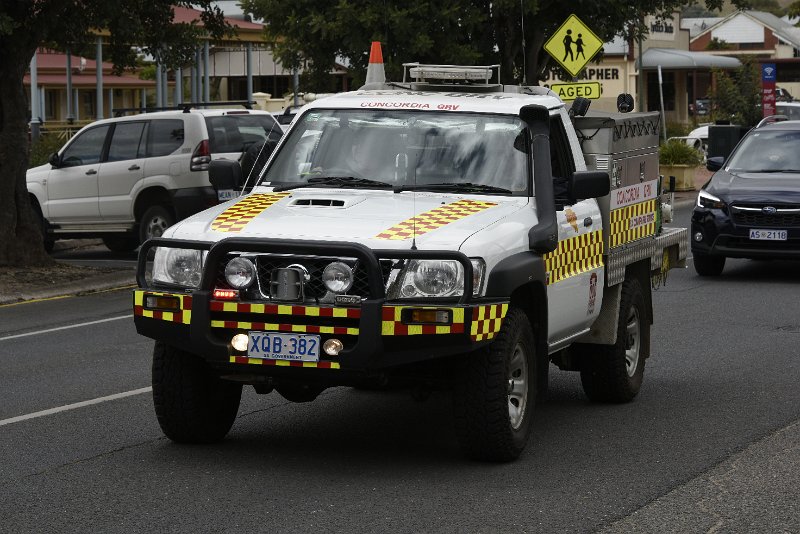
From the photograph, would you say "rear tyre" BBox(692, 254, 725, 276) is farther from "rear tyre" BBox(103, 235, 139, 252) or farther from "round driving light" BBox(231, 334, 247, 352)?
"round driving light" BBox(231, 334, 247, 352)

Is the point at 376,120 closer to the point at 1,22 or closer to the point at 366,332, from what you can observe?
the point at 366,332

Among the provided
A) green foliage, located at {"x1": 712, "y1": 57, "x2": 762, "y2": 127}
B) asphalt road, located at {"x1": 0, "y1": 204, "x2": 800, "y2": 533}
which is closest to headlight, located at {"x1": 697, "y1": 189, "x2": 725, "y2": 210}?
asphalt road, located at {"x1": 0, "y1": 204, "x2": 800, "y2": 533}

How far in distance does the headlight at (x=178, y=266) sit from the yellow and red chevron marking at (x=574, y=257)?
1.82 m

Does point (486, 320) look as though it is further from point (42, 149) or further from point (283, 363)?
point (42, 149)

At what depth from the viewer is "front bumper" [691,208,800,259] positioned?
17.1 metres

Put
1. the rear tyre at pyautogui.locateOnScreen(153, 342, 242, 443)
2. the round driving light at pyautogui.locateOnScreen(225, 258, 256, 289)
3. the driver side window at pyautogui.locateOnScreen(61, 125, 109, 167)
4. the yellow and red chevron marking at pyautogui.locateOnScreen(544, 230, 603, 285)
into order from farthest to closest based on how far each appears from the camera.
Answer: the driver side window at pyautogui.locateOnScreen(61, 125, 109, 167) → the yellow and red chevron marking at pyautogui.locateOnScreen(544, 230, 603, 285) → the rear tyre at pyautogui.locateOnScreen(153, 342, 242, 443) → the round driving light at pyautogui.locateOnScreen(225, 258, 256, 289)

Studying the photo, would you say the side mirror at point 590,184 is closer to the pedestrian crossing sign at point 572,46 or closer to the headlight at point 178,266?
the headlight at point 178,266

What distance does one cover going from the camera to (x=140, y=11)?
19391mm

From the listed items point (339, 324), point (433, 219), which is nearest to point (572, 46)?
point (433, 219)

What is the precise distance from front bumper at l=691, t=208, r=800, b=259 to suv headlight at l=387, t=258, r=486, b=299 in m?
10.6

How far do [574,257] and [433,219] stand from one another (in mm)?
1307

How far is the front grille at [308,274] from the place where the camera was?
7219 mm

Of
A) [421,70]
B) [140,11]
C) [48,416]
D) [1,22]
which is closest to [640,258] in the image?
[421,70]

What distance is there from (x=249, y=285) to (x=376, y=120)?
176 centimetres
